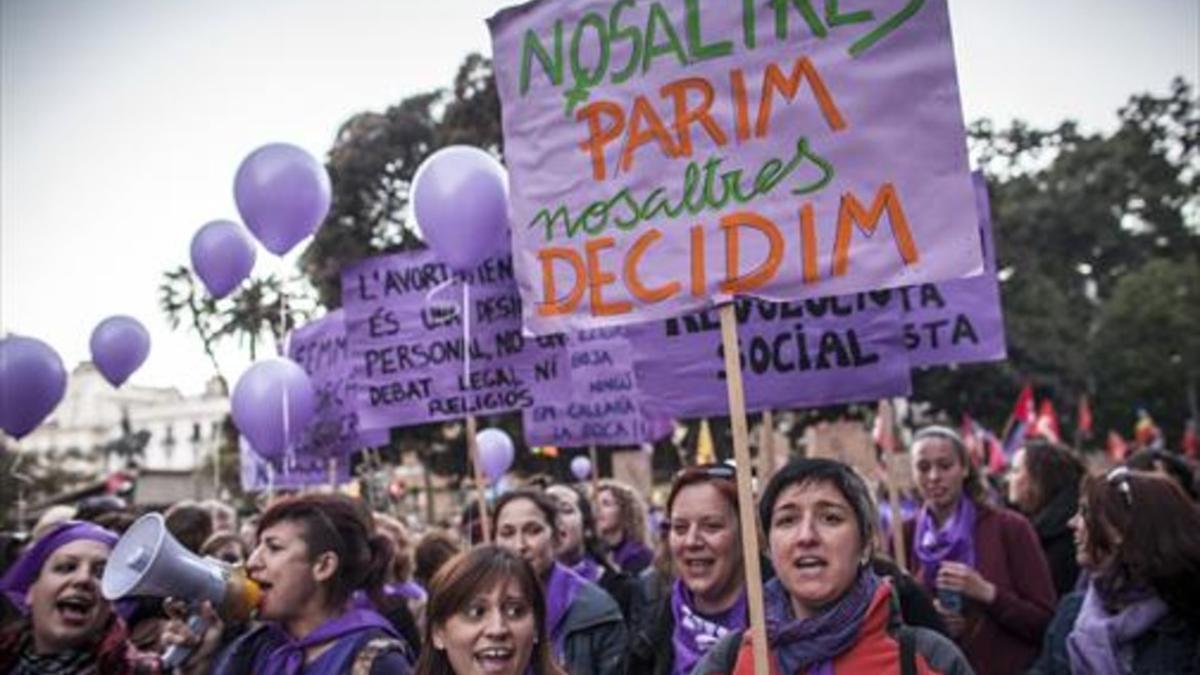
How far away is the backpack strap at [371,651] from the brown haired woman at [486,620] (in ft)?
0.63

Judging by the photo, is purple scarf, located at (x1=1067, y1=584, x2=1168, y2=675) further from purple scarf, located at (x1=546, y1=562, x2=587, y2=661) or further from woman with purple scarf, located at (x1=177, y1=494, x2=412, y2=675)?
→ woman with purple scarf, located at (x1=177, y1=494, x2=412, y2=675)

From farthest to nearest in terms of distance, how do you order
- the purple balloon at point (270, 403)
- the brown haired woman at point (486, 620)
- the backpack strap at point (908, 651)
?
the purple balloon at point (270, 403) < the brown haired woman at point (486, 620) < the backpack strap at point (908, 651)

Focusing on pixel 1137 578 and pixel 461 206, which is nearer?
pixel 1137 578

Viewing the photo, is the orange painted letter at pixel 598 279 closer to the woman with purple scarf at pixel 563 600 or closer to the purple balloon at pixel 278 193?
the woman with purple scarf at pixel 563 600

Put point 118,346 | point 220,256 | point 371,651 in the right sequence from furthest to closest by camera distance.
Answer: point 118,346 < point 220,256 < point 371,651

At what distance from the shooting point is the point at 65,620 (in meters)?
3.48

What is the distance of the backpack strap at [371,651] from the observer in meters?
3.06

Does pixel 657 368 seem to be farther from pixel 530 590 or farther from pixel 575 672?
pixel 530 590

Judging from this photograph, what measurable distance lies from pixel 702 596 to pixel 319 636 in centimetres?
125

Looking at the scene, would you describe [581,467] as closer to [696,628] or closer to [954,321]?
[954,321]

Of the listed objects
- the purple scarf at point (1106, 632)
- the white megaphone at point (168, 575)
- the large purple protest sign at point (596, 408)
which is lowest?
the purple scarf at point (1106, 632)

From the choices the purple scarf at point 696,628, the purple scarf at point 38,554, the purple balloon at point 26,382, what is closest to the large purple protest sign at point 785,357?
the purple scarf at point 696,628

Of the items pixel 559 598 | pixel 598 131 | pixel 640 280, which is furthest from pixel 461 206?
pixel 640 280

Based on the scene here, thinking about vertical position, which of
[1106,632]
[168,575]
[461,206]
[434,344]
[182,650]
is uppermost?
[461,206]
